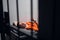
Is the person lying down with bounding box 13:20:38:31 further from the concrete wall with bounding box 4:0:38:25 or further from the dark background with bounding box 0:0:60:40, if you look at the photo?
the dark background with bounding box 0:0:60:40

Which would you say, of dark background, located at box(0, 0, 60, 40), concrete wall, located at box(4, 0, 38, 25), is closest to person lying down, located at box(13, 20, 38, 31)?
concrete wall, located at box(4, 0, 38, 25)

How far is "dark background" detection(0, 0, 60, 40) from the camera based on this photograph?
2.52 feet

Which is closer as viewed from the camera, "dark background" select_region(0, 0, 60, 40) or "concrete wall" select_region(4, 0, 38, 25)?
"dark background" select_region(0, 0, 60, 40)
